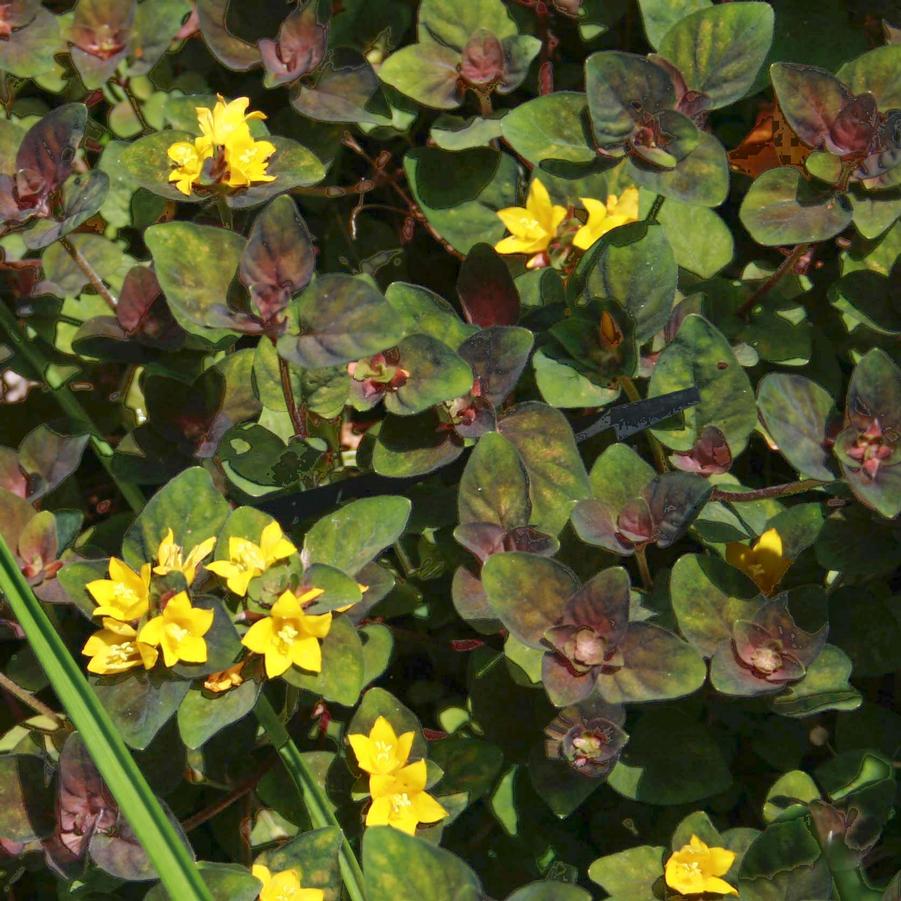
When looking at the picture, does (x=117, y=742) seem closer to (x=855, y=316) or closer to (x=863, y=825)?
(x=863, y=825)

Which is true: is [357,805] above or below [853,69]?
below

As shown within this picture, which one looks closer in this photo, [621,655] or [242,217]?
[621,655]

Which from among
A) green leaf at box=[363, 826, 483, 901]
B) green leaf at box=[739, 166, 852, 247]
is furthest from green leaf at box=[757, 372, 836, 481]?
green leaf at box=[363, 826, 483, 901]

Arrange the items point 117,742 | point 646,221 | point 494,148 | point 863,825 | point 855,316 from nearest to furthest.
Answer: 1. point 117,742
2. point 863,825
3. point 646,221
4. point 855,316
5. point 494,148

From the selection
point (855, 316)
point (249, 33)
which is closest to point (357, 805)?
point (855, 316)

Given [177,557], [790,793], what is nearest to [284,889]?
[177,557]
